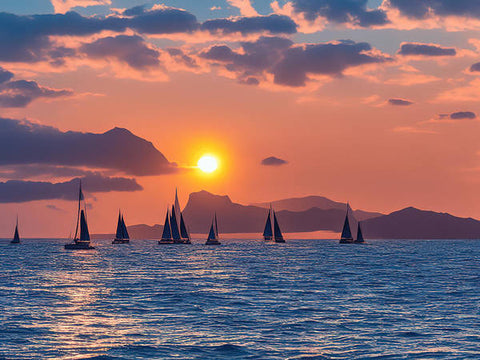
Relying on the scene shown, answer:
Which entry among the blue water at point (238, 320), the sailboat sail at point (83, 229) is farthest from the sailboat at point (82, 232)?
the blue water at point (238, 320)

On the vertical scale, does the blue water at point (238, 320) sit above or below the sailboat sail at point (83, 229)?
below

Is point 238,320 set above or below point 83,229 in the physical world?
below

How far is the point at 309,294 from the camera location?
6719cm

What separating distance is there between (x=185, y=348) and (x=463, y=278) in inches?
2539

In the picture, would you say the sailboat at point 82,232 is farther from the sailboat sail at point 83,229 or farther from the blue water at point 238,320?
the blue water at point 238,320

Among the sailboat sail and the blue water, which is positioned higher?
the sailboat sail

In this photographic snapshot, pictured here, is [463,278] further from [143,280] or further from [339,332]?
[339,332]

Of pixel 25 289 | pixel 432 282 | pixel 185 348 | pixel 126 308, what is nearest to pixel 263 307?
pixel 126 308

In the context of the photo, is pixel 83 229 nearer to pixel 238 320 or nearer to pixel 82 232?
pixel 82 232

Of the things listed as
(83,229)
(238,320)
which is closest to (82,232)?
(83,229)

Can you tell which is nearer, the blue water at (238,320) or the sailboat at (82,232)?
the blue water at (238,320)

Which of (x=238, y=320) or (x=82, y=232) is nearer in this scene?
(x=238, y=320)

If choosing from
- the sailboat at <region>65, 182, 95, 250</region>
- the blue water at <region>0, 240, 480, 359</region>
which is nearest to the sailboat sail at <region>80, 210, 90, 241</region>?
the sailboat at <region>65, 182, 95, 250</region>

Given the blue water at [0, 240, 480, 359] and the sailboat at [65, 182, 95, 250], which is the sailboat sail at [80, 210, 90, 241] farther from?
the blue water at [0, 240, 480, 359]
